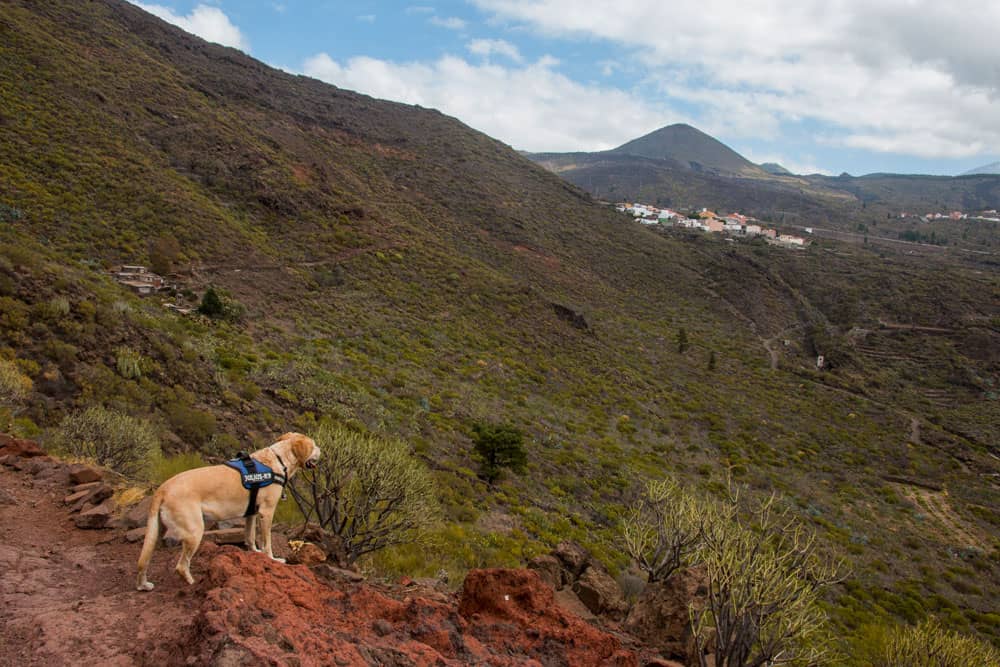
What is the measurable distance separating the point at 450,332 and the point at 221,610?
28314mm

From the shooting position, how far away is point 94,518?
4.73 meters

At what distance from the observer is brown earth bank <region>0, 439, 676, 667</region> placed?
2.89 metres

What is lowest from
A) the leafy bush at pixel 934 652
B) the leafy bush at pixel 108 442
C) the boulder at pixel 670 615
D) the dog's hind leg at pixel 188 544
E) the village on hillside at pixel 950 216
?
the leafy bush at pixel 934 652

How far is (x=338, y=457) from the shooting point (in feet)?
25.9

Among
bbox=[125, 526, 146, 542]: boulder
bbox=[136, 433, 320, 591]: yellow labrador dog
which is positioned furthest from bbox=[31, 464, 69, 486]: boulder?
bbox=[136, 433, 320, 591]: yellow labrador dog

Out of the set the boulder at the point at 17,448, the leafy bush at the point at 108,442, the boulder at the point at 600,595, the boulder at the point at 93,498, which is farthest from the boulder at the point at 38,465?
the boulder at the point at 600,595

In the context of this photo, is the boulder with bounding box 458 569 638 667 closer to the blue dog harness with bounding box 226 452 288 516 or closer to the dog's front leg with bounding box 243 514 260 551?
the dog's front leg with bounding box 243 514 260 551

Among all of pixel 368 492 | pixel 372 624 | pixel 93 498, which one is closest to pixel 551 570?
pixel 368 492

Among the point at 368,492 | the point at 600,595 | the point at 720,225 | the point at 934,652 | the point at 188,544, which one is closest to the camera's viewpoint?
the point at 188,544

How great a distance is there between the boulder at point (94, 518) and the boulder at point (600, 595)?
6.18 metres

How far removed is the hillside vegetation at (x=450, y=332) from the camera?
13594 mm

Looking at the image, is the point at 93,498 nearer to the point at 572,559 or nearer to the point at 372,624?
the point at 372,624

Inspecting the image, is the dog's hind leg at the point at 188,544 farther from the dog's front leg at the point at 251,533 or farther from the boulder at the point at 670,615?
the boulder at the point at 670,615

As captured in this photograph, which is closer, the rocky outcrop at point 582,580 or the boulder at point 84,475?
the boulder at point 84,475
